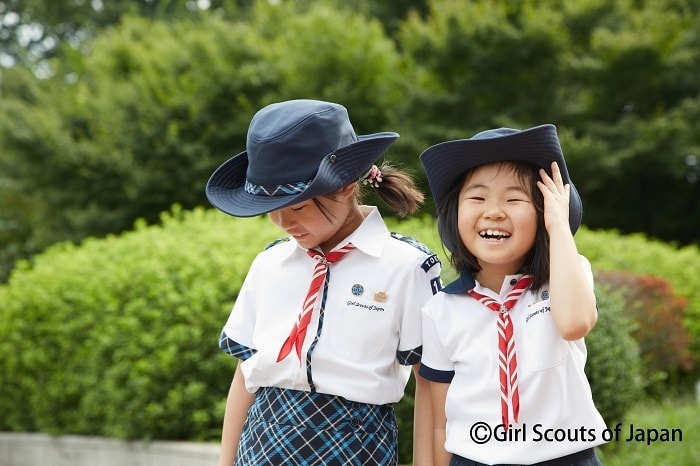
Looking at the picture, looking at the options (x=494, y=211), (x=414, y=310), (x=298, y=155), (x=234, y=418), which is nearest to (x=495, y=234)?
(x=494, y=211)

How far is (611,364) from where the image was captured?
4.59m

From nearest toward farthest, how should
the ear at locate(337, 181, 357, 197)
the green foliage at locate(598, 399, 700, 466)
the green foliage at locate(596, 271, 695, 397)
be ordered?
the ear at locate(337, 181, 357, 197) → the green foliage at locate(598, 399, 700, 466) → the green foliage at locate(596, 271, 695, 397)

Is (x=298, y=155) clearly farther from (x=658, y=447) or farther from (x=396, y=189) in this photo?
(x=658, y=447)

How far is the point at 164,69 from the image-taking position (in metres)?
13.9

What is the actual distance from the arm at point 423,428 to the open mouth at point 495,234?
0.43 m

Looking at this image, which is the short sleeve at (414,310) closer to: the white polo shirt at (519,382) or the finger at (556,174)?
the white polo shirt at (519,382)

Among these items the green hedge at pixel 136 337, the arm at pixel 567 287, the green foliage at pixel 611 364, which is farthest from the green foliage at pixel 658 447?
the arm at pixel 567 287

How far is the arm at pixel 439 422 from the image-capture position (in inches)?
95.2

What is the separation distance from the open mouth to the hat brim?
359 millimetres

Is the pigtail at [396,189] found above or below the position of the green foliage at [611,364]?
above

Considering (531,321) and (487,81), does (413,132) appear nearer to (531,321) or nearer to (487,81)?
(487,81)

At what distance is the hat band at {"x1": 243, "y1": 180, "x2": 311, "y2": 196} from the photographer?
93.2 inches
